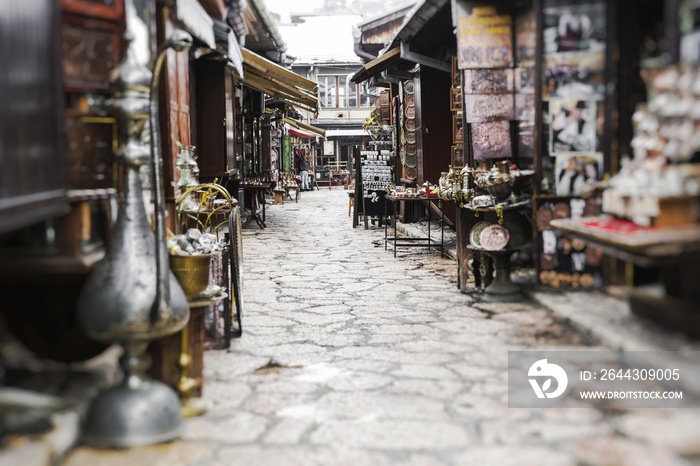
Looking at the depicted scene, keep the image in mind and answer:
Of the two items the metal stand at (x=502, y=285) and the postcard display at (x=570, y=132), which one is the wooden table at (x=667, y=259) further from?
the metal stand at (x=502, y=285)

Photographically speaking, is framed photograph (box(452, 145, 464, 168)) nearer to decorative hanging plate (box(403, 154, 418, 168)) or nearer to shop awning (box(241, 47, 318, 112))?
decorative hanging plate (box(403, 154, 418, 168))

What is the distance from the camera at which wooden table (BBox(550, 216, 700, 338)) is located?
16.2ft

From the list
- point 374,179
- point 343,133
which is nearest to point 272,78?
point 374,179

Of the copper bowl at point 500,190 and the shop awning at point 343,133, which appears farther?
the shop awning at point 343,133

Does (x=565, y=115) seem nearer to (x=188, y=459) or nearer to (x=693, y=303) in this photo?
(x=693, y=303)

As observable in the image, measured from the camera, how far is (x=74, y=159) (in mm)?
5043

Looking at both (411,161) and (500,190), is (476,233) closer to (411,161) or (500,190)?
(500,190)

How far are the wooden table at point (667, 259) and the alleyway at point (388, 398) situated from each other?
77cm

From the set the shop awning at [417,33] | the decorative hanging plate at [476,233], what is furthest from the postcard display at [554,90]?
the shop awning at [417,33]

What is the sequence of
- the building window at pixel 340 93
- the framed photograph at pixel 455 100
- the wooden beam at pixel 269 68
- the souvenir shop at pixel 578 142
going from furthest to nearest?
the building window at pixel 340 93 < the wooden beam at pixel 269 68 < the framed photograph at pixel 455 100 < the souvenir shop at pixel 578 142

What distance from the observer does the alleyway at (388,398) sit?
476cm

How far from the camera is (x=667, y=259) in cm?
499

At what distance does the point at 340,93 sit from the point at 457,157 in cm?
3812

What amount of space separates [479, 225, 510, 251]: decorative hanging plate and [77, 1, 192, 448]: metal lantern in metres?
5.04
